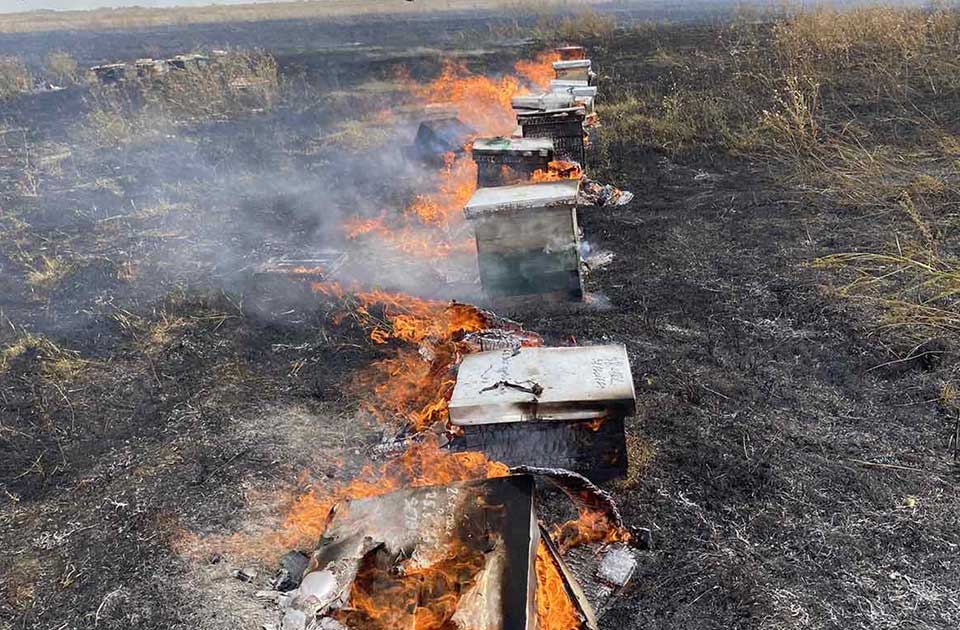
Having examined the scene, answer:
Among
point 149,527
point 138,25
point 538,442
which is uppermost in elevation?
point 138,25

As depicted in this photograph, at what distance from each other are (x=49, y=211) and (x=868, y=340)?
43.2 feet

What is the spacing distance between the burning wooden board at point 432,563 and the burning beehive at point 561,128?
696 centimetres

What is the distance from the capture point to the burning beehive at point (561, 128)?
9.27 m

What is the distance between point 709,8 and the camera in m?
41.8

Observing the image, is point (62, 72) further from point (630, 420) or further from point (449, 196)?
point (630, 420)

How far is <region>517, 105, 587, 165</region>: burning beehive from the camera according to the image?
30.4ft

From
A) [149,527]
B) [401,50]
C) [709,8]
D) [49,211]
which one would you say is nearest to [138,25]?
[401,50]

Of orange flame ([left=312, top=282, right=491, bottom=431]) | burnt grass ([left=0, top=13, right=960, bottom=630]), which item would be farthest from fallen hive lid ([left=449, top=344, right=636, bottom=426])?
burnt grass ([left=0, top=13, right=960, bottom=630])

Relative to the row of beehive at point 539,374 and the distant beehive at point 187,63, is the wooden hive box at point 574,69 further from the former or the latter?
the distant beehive at point 187,63

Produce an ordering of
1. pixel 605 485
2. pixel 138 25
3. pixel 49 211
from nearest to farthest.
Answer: pixel 605 485 < pixel 49 211 < pixel 138 25

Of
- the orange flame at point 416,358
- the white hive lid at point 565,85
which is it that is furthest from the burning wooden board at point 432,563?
the white hive lid at point 565,85

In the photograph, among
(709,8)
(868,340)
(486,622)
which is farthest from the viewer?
(709,8)

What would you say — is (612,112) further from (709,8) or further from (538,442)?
(709,8)

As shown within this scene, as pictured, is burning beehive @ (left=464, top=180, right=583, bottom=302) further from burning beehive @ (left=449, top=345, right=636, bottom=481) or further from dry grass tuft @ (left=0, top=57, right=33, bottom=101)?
dry grass tuft @ (left=0, top=57, right=33, bottom=101)
